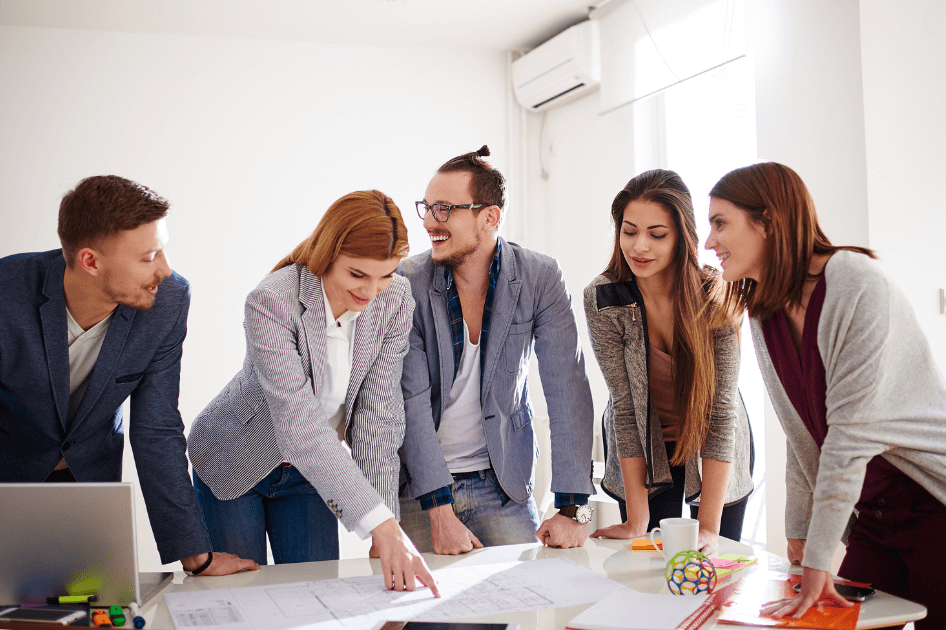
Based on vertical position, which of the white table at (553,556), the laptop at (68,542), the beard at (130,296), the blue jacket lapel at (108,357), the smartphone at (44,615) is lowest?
the white table at (553,556)

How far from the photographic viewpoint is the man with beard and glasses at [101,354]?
1.61 m

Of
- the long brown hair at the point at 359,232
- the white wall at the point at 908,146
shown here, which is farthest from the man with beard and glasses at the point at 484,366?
the white wall at the point at 908,146

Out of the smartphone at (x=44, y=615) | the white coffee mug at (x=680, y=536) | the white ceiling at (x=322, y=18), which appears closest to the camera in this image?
the smartphone at (x=44, y=615)

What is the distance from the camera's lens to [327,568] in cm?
158

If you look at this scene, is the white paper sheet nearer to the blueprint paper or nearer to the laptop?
the blueprint paper

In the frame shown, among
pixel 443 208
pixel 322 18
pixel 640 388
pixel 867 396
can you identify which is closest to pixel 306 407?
pixel 443 208

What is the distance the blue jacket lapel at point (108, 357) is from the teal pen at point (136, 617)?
0.58 m

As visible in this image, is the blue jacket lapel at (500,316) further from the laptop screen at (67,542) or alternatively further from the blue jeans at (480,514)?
the laptop screen at (67,542)

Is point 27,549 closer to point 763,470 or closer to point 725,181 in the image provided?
point 725,181

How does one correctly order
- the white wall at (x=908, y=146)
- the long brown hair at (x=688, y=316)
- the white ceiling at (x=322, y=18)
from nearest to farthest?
the long brown hair at (x=688, y=316) < the white wall at (x=908, y=146) < the white ceiling at (x=322, y=18)

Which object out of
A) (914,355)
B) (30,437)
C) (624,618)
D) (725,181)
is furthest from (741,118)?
(30,437)

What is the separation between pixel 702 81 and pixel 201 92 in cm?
273

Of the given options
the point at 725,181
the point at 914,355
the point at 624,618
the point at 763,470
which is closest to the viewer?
the point at 624,618

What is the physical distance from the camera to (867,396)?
51.4 inches
